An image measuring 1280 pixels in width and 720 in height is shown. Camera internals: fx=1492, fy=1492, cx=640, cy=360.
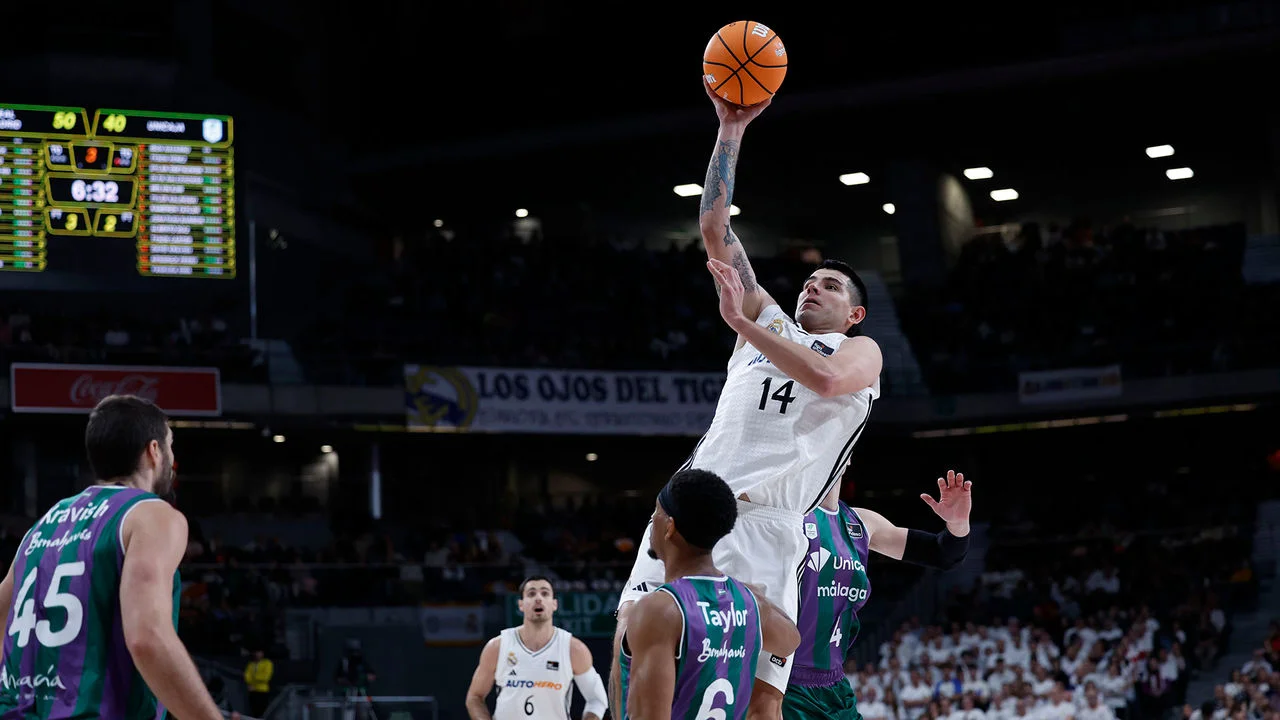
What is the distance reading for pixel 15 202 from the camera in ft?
64.2

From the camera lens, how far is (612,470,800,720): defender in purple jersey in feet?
15.4

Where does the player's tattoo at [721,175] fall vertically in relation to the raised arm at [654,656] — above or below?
above

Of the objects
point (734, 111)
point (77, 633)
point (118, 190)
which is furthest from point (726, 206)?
point (118, 190)

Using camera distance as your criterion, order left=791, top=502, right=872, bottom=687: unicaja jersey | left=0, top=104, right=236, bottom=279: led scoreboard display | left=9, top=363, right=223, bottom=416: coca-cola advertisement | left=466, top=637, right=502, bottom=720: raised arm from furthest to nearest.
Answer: left=9, top=363, right=223, bottom=416: coca-cola advertisement → left=0, top=104, right=236, bottom=279: led scoreboard display → left=466, top=637, right=502, bottom=720: raised arm → left=791, top=502, right=872, bottom=687: unicaja jersey

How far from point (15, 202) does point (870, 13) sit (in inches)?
665

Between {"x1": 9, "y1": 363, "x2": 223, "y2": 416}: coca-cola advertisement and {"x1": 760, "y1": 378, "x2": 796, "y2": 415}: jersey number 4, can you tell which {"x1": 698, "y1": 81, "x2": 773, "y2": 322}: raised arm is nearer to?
{"x1": 760, "y1": 378, "x2": 796, "y2": 415}: jersey number 4

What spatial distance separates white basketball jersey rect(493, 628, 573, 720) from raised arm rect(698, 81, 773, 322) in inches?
200

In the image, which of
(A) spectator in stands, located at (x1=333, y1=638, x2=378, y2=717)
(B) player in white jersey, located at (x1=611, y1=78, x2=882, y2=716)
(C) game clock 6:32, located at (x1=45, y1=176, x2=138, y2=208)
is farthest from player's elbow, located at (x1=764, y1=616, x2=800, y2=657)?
(C) game clock 6:32, located at (x1=45, y1=176, x2=138, y2=208)

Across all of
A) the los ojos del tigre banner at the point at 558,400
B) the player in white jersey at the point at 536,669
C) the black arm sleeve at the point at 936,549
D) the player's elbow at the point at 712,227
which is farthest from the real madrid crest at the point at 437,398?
the player's elbow at the point at 712,227

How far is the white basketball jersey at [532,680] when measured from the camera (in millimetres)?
10570

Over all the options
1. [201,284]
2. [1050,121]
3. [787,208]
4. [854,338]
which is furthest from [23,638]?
[787,208]

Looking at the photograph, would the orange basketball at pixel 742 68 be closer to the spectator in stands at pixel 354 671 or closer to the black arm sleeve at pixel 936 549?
the black arm sleeve at pixel 936 549

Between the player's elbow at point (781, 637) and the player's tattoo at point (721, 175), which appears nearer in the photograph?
the player's elbow at point (781, 637)

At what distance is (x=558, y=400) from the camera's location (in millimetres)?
25516
